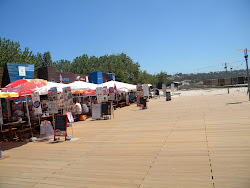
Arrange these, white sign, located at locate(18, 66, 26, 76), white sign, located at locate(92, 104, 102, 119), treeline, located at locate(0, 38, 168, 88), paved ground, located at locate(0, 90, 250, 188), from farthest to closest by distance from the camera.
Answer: treeline, located at locate(0, 38, 168, 88) → white sign, located at locate(18, 66, 26, 76) → white sign, located at locate(92, 104, 102, 119) → paved ground, located at locate(0, 90, 250, 188)

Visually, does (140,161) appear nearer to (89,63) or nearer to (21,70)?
(21,70)

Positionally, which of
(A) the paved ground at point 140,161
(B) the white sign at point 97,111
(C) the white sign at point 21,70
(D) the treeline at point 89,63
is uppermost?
(D) the treeline at point 89,63

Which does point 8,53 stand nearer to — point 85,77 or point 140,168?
point 85,77

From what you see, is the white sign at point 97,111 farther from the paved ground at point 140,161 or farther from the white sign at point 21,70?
the white sign at point 21,70

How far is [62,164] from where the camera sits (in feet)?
15.3

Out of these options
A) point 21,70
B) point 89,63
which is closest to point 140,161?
point 21,70

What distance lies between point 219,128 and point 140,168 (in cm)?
400

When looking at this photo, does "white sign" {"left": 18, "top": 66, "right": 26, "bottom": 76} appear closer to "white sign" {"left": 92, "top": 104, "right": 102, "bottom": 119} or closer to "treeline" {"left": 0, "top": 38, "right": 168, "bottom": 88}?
"white sign" {"left": 92, "top": 104, "right": 102, "bottom": 119}

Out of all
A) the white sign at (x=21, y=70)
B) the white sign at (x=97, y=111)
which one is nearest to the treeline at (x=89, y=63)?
the white sign at (x=21, y=70)

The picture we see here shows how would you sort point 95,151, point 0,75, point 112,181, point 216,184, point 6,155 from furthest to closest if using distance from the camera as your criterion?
point 0,75 < point 6,155 < point 95,151 < point 112,181 < point 216,184

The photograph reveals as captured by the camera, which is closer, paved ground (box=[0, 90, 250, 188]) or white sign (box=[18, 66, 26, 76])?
paved ground (box=[0, 90, 250, 188])

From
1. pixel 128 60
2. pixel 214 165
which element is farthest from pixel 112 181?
pixel 128 60

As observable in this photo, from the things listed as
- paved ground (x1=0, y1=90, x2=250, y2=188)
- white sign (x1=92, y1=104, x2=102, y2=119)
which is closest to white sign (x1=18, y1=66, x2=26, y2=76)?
white sign (x1=92, y1=104, x2=102, y2=119)

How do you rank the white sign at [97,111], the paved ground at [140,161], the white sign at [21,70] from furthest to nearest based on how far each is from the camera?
the white sign at [21,70] → the white sign at [97,111] → the paved ground at [140,161]
